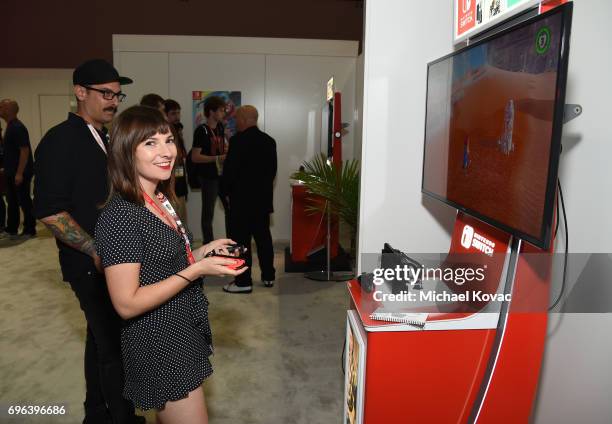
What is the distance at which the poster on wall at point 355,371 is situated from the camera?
172cm

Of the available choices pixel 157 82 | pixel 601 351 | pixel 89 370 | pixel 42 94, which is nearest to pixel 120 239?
pixel 89 370

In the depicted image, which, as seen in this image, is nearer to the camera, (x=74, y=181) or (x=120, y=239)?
(x=120, y=239)

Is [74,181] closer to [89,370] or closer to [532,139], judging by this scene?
[89,370]

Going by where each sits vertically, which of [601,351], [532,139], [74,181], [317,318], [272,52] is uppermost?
[272,52]

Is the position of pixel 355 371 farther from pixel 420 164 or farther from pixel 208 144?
pixel 208 144

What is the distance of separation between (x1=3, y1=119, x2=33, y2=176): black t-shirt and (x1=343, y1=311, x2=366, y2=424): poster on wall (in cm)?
531

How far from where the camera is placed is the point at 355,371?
1.83 meters

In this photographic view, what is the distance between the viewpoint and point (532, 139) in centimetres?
136

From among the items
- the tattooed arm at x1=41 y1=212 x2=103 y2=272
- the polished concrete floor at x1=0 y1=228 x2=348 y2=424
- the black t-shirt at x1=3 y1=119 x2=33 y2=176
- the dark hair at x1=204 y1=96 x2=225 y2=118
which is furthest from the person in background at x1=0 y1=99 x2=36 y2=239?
the tattooed arm at x1=41 y1=212 x2=103 y2=272

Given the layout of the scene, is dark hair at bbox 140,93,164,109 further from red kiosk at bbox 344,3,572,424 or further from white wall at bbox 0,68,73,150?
white wall at bbox 0,68,73,150

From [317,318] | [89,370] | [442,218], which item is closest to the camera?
[89,370]

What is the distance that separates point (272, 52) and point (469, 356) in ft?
16.4

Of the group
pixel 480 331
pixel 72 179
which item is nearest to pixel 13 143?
pixel 72 179

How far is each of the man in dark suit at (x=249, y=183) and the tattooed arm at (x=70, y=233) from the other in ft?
7.40
